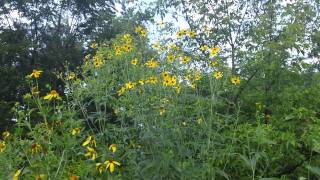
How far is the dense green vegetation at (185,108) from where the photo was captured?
2900mm

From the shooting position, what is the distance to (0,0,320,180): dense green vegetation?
2900 millimetres

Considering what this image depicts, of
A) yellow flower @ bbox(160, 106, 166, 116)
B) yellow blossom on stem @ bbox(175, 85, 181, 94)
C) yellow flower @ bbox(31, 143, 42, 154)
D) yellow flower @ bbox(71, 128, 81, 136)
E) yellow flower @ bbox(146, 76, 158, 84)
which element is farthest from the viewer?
yellow flower @ bbox(146, 76, 158, 84)

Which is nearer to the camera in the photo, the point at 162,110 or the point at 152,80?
the point at 162,110

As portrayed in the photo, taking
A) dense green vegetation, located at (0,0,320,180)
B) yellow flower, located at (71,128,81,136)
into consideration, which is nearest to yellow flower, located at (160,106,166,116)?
dense green vegetation, located at (0,0,320,180)

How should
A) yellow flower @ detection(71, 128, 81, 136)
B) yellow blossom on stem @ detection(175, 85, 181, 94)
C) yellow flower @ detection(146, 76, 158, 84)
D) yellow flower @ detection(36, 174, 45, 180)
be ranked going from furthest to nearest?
yellow flower @ detection(146, 76, 158, 84), yellow blossom on stem @ detection(175, 85, 181, 94), yellow flower @ detection(71, 128, 81, 136), yellow flower @ detection(36, 174, 45, 180)

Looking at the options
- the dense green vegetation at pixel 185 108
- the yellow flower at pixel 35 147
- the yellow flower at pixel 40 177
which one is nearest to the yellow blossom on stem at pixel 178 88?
the dense green vegetation at pixel 185 108

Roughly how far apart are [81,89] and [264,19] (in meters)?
3.79

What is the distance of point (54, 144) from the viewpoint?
9.17ft

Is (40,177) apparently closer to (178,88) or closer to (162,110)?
(162,110)

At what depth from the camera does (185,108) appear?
3529 millimetres

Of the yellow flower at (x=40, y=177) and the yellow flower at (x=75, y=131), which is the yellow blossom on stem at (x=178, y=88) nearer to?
the yellow flower at (x=75, y=131)

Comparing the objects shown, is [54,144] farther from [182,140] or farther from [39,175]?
[182,140]

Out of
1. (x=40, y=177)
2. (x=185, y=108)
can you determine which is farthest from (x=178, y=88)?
(x=40, y=177)

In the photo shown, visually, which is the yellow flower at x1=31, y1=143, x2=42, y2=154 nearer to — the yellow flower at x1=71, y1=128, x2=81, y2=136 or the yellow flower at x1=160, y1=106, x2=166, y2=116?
the yellow flower at x1=71, y1=128, x2=81, y2=136
